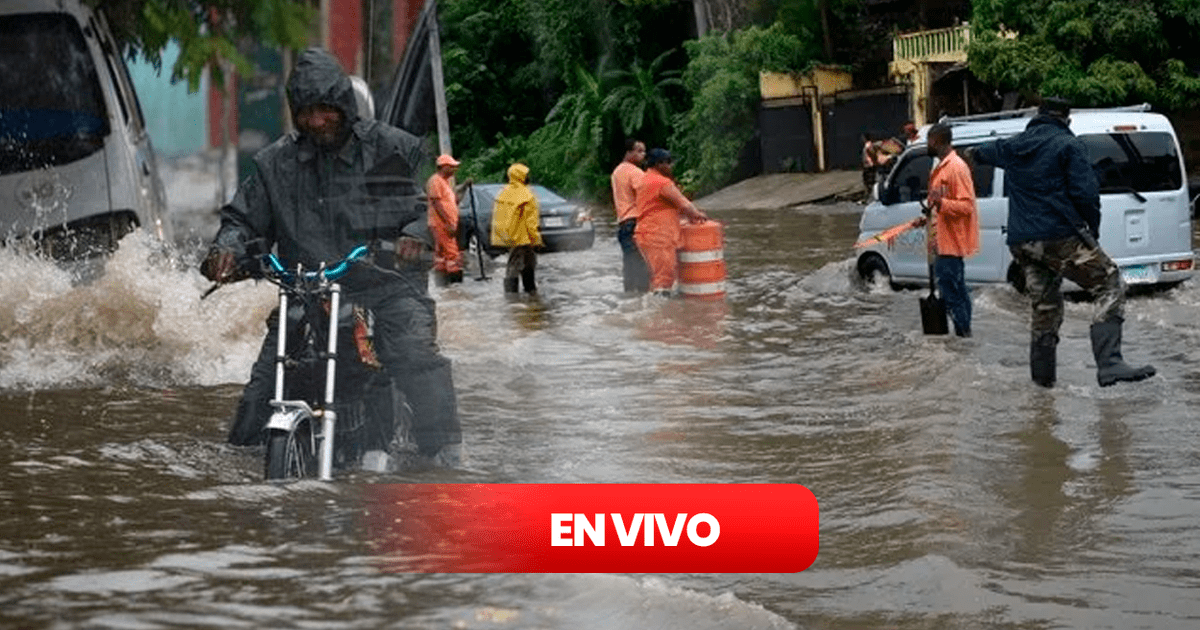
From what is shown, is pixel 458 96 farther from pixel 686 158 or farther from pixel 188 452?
pixel 188 452

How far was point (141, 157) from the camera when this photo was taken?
12.0 metres

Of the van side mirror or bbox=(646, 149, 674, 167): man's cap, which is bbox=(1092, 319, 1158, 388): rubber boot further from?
bbox=(646, 149, 674, 167): man's cap

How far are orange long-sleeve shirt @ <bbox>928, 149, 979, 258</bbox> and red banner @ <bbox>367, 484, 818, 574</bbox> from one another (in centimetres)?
710

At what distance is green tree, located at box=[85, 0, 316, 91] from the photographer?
873 centimetres

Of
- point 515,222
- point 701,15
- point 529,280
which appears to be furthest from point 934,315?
point 701,15

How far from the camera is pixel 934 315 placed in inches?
563

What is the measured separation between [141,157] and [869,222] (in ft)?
28.1

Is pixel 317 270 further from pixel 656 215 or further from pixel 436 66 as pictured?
pixel 656 215

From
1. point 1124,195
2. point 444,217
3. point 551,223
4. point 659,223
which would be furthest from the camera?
point 551,223

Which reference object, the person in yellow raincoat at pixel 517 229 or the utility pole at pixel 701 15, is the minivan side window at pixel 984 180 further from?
the utility pole at pixel 701 15

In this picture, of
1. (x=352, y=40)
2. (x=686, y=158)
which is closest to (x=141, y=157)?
(x=352, y=40)

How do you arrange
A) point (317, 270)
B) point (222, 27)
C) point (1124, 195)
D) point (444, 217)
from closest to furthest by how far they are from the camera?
point (317, 270)
point (222, 27)
point (1124, 195)
point (444, 217)

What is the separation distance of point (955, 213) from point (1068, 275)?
124 inches

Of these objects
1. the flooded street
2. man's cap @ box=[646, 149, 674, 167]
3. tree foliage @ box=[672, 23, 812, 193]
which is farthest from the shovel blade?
tree foliage @ box=[672, 23, 812, 193]
